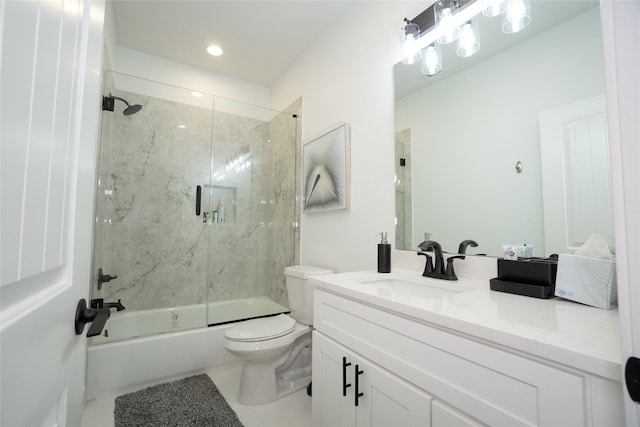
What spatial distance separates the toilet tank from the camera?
200 cm

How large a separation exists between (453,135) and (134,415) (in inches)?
92.8

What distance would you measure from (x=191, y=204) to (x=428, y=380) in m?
2.57

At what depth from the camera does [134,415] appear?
168 centimetres

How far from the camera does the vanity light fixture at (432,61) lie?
58.2 inches

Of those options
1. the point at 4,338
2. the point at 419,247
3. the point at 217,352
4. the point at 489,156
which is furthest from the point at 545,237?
the point at 217,352

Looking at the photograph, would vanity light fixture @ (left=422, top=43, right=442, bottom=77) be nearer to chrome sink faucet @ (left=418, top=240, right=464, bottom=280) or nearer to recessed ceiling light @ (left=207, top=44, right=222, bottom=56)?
chrome sink faucet @ (left=418, top=240, right=464, bottom=280)

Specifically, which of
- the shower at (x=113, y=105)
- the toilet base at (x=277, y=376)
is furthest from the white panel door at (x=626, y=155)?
the shower at (x=113, y=105)

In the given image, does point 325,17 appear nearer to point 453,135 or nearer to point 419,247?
point 453,135

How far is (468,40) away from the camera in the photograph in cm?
135

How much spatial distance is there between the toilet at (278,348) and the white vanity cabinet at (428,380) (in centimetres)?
53

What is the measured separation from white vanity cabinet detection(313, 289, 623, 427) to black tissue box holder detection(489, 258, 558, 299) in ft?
1.38

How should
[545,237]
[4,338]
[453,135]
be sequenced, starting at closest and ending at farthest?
[4,338], [545,237], [453,135]

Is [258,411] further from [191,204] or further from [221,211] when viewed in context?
[191,204]

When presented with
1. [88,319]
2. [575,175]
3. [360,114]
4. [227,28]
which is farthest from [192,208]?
[575,175]
